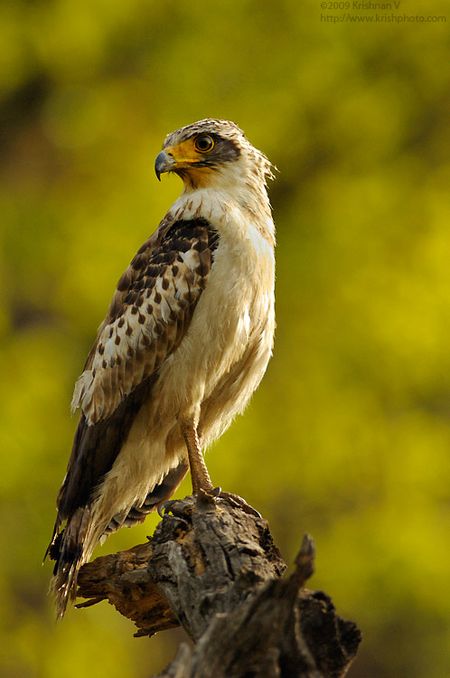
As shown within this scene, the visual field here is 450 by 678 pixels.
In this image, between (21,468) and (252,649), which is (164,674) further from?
(21,468)

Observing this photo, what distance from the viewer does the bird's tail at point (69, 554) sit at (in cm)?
447

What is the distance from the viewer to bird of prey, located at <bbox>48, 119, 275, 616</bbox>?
4621 millimetres

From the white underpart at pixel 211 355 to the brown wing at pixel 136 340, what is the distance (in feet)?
0.13

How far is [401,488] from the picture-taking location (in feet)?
30.2

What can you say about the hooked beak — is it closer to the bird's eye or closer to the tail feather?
the bird's eye

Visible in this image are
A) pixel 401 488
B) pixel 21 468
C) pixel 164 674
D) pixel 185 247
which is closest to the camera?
pixel 164 674

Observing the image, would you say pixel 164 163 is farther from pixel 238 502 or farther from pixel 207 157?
pixel 238 502

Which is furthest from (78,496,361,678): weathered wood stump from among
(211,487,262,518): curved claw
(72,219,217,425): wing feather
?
(72,219,217,425): wing feather

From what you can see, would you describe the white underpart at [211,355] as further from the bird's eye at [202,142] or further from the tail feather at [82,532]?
the bird's eye at [202,142]

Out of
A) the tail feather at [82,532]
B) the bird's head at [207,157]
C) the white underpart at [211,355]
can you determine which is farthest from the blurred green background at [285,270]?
the bird's head at [207,157]

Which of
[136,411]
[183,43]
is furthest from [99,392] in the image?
[183,43]

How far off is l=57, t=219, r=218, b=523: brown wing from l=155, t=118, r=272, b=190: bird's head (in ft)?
0.82

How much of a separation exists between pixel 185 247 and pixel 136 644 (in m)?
5.49

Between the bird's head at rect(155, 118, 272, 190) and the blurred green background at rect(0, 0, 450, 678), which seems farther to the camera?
the blurred green background at rect(0, 0, 450, 678)
